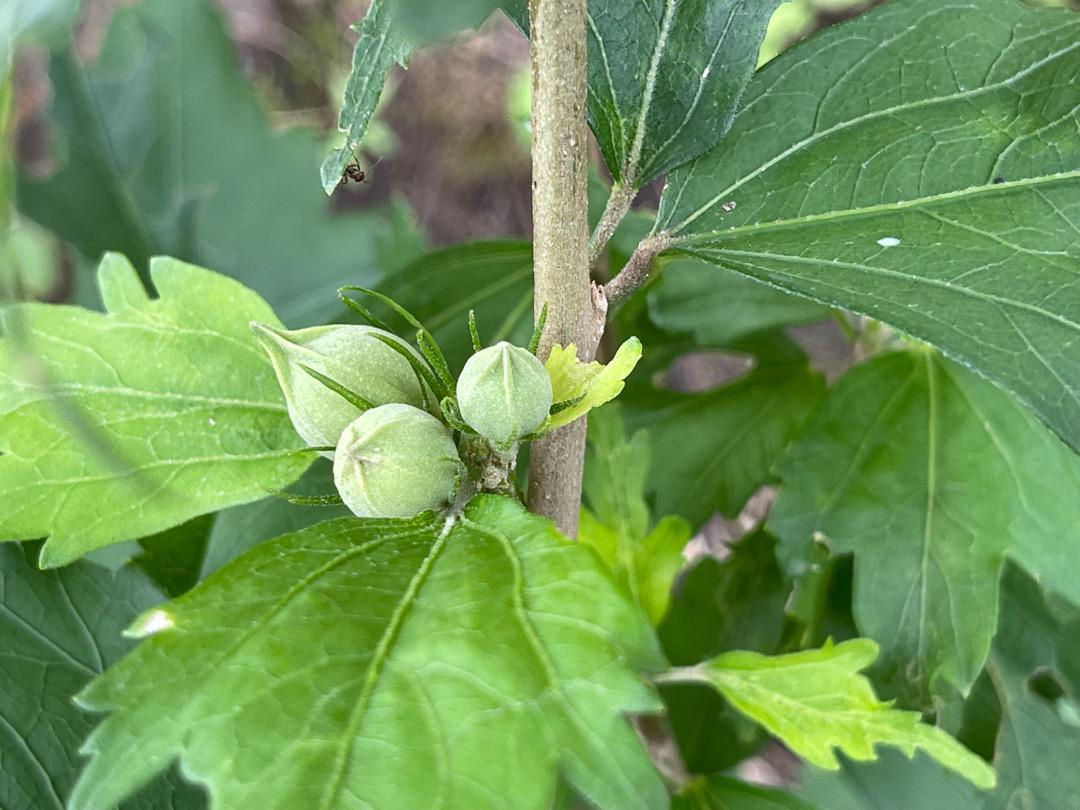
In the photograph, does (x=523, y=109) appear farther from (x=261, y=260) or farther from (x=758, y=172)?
(x=758, y=172)

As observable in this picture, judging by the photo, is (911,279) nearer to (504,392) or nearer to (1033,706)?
(504,392)

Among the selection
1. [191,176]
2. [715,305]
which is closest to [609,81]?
[715,305]

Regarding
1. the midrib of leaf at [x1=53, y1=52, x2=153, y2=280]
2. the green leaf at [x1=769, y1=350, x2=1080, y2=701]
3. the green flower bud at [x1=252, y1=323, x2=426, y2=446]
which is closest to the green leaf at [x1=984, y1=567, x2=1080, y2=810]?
the green leaf at [x1=769, y1=350, x2=1080, y2=701]

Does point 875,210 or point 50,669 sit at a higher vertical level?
point 875,210

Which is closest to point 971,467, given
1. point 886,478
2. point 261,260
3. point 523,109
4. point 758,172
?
point 886,478

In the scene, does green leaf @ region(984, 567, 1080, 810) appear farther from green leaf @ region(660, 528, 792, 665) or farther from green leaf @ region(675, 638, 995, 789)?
green leaf @ region(675, 638, 995, 789)

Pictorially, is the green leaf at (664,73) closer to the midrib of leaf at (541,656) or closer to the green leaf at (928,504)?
the midrib of leaf at (541,656)
